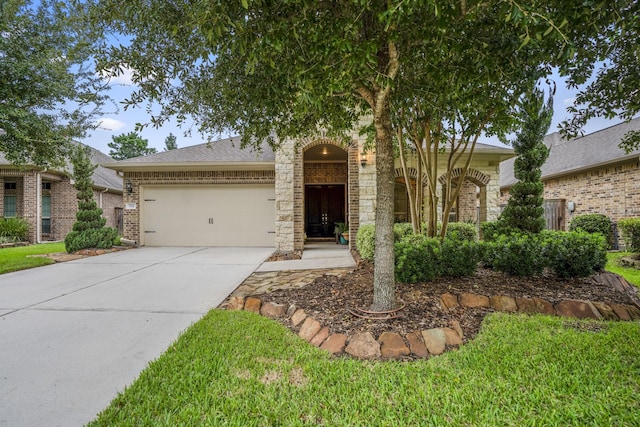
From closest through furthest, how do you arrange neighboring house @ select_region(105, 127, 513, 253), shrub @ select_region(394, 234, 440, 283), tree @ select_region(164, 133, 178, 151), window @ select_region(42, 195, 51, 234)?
shrub @ select_region(394, 234, 440, 283) < neighboring house @ select_region(105, 127, 513, 253) < window @ select_region(42, 195, 51, 234) < tree @ select_region(164, 133, 178, 151)

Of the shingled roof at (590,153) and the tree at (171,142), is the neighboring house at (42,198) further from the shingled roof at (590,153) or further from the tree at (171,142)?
the tree at (171,142)

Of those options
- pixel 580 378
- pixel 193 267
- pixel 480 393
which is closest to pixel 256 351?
pixel 480 393

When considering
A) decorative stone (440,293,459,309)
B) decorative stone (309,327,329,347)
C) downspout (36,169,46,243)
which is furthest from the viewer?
downspout (36,169,46,243)

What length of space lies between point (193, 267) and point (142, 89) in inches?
152

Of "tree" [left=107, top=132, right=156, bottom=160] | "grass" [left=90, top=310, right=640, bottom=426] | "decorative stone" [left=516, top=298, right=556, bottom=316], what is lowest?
"grass" [left=90, top=310, right=640, bottom=426]

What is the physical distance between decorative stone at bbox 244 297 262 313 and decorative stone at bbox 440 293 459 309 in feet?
7.14

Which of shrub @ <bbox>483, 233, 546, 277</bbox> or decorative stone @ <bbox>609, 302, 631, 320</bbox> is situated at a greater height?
shrub @ <bbox>483, 233, 546, 277</bbox>

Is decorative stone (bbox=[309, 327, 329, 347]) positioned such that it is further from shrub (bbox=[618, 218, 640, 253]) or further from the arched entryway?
shrub (bbox=[618, 218, 640, 253])

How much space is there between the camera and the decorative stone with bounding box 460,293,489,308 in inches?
144

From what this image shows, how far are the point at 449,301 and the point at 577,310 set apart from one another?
55.6 inches

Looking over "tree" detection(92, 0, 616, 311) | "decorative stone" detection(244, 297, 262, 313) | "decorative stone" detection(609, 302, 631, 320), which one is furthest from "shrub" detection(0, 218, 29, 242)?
"decorative stone" detection(609, 302, 631, 320)

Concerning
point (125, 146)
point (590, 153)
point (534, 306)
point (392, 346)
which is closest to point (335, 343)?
point (392, 346)

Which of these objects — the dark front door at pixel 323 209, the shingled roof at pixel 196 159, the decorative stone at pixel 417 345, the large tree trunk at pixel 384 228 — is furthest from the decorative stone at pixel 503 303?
the dark front door at pixel 323 209

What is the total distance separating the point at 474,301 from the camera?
3.69 m
